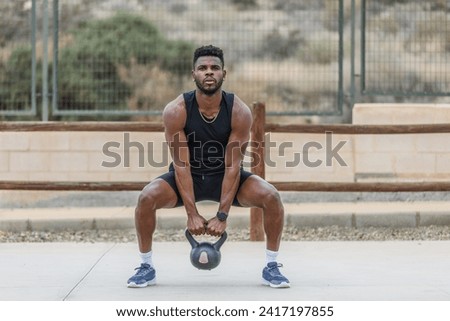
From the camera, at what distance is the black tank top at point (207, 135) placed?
6.39 meters

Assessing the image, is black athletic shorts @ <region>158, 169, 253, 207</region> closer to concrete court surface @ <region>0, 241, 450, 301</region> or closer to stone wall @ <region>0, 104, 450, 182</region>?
concrete court surface @ <region>0, 241, 450, 301</region>

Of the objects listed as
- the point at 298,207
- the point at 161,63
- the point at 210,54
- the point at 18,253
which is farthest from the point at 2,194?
the point at 210,54

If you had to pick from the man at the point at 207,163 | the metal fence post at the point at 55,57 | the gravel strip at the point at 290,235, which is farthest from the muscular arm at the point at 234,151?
the metal fence post at the point at 55,57

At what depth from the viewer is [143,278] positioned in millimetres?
6570

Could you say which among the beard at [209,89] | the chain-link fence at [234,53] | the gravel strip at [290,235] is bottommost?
the gravel strip at [290,235]

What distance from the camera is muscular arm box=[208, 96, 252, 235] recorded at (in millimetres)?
6398

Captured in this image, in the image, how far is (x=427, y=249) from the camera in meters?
8.51

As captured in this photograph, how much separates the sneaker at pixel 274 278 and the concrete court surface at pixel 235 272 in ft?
0.21

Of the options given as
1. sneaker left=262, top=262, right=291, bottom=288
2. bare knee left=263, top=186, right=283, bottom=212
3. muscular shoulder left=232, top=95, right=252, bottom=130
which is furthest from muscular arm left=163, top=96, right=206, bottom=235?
sneaker left=262, top=262, right=291, bottom=288

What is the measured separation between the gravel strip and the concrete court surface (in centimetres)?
115

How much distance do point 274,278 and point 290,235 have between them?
3834mm

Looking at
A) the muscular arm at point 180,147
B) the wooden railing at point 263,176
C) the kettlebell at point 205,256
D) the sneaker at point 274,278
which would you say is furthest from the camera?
the wooden railing at point 263,176

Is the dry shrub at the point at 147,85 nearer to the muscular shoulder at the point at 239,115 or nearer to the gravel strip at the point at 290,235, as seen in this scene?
the gravel strip at the point at 290,235

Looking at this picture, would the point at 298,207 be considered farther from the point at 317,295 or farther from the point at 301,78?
the point at 317,295
